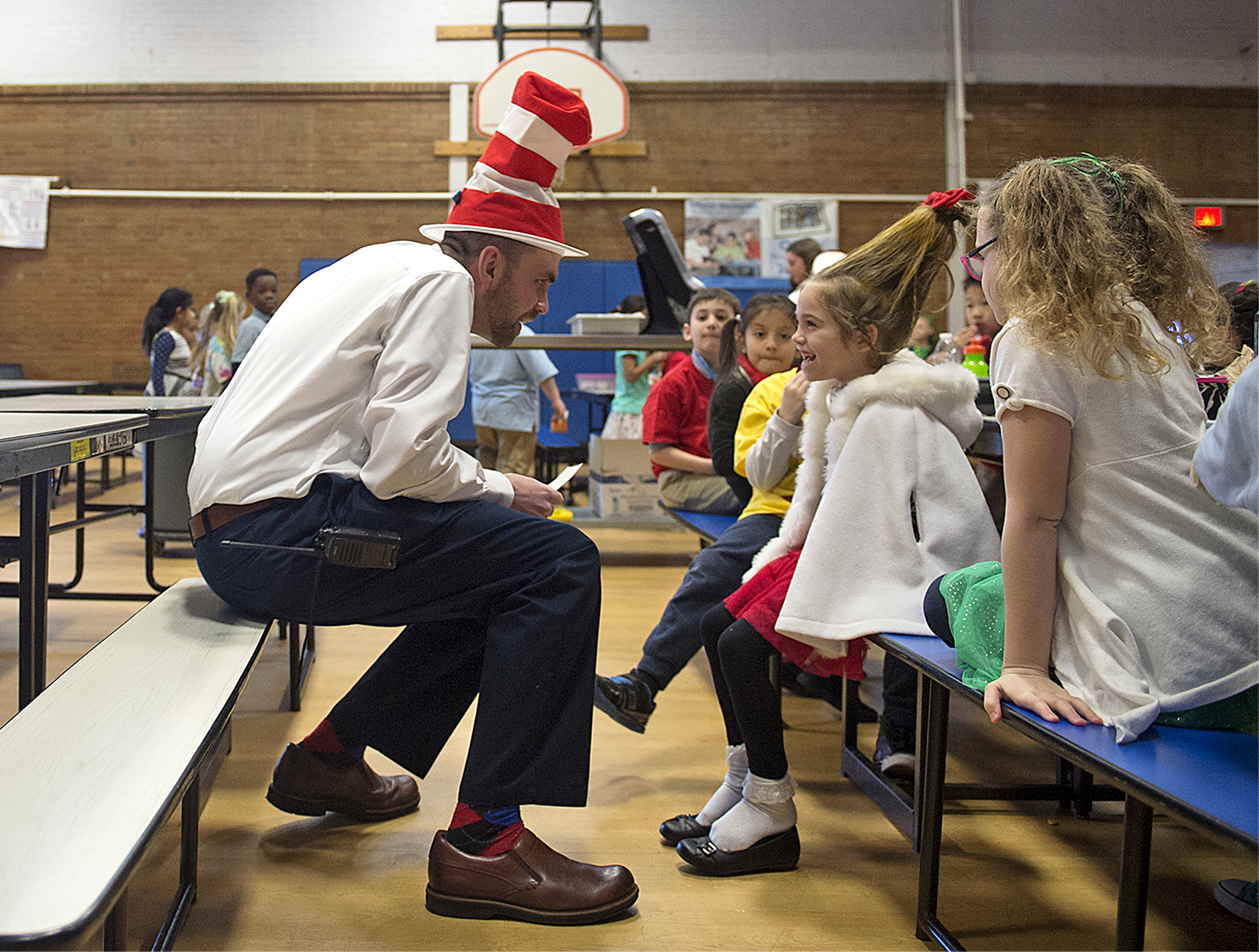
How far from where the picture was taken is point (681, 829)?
1.80 metres

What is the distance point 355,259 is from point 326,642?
6.09 ft

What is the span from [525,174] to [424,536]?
0.70 m

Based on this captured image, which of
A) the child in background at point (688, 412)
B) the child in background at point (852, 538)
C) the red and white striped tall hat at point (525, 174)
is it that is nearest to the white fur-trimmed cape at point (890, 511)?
the child in background at point (852, 538)

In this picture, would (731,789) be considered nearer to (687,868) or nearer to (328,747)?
(687,868)

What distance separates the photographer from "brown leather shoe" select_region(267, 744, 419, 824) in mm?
1836

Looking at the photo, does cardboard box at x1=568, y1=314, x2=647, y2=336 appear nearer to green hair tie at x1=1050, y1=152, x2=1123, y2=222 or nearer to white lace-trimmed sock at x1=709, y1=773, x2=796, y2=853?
white lace-trimmed sock at x1=709, y1=773, x2=796, y2=853

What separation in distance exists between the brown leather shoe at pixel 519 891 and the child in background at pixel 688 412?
76.8 inches

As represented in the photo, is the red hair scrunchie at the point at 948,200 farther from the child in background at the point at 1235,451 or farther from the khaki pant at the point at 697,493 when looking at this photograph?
the khaki pant at the point at 697,493

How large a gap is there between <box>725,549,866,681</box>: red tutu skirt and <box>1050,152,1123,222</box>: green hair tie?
738 millimetres

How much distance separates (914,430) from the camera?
1.73m

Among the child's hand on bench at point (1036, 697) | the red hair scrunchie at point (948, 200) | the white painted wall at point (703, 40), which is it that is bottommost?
the child's hand on bench at point (1036, 697)

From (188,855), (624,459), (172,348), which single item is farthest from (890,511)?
(172,348)

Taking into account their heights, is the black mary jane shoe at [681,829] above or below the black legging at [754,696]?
below

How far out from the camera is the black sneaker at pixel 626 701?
2225 mm
